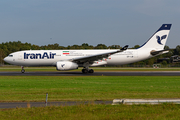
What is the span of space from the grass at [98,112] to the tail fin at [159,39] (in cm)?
2957

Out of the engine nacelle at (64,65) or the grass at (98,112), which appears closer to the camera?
the grass at (98,112)

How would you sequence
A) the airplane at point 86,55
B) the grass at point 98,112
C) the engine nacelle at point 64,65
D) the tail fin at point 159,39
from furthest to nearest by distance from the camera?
the tail fin at point 159,39 → the airplane at point 86,55 → the engine nacelle at point 64,65 → the grass at point 98,112

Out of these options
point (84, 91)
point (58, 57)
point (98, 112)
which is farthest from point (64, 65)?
point (98, 112)

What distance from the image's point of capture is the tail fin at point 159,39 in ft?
128

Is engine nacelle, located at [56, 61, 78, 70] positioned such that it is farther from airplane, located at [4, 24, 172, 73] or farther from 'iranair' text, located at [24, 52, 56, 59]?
'iranair' text, located at [24, 52, 56, 59]

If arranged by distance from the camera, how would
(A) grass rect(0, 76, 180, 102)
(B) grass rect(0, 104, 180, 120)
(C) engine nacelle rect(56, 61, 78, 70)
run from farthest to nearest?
(C) engine nacelle rect(56, 61, 78, 70)
(A) grass rect(0, 76, 180, 102)
(B) grass rect(0, 104, 180, 120)

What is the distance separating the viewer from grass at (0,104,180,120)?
889cm

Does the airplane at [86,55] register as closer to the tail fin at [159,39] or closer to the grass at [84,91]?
the tail fin at [159,39]

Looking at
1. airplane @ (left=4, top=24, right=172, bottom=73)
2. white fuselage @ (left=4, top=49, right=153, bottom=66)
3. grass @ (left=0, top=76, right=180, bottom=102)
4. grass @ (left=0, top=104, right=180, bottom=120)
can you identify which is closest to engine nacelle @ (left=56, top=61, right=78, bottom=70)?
airplane @ (left=4, top=24, right=172, bottom=73)

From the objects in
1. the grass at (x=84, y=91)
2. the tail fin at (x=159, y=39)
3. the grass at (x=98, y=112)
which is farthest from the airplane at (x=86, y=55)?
the grass at (x=98, y=112)

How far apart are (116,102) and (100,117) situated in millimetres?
2344

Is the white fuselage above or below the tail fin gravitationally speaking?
below

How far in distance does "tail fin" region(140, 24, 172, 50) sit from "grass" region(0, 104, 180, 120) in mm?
29571

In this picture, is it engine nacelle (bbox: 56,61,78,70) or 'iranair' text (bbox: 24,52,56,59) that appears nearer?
engine nacelle (bbox: 56,61,78,70)
